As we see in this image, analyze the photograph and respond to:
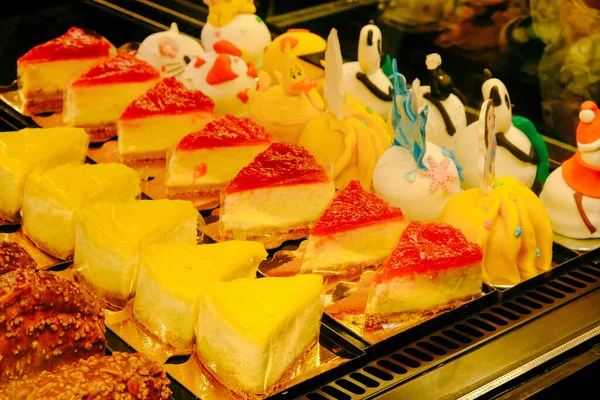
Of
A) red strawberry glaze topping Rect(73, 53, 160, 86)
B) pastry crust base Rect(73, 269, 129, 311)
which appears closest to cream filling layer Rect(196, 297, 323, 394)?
pastry crust base Rect(73, 269, 129, 311)

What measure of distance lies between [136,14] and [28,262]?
255 cm

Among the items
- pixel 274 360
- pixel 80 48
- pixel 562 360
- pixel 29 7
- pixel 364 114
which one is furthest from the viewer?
pixel 29 7

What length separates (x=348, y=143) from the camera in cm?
337

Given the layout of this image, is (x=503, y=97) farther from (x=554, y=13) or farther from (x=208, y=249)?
(x=208, y=249)

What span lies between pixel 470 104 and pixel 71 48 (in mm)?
1783

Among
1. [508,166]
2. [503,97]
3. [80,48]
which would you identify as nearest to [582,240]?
[508,166]

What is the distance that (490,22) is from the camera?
3746 millimetres

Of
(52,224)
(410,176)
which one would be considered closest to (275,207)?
(410,176)

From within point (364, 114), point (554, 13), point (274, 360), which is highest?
point (554, 13)

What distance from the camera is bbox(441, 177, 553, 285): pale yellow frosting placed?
2896 millimetres

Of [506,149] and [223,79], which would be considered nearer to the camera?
[506,149]

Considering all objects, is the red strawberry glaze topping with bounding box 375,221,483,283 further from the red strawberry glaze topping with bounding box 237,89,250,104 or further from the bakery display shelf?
the red strawberry glaze topping with bounding box 237,89,250,104

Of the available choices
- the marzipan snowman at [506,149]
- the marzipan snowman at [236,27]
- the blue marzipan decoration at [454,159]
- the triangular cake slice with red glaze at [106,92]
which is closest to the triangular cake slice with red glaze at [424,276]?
the blue marzipan decoration at [454,159]

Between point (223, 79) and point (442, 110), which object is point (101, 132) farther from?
point (442, 110)
